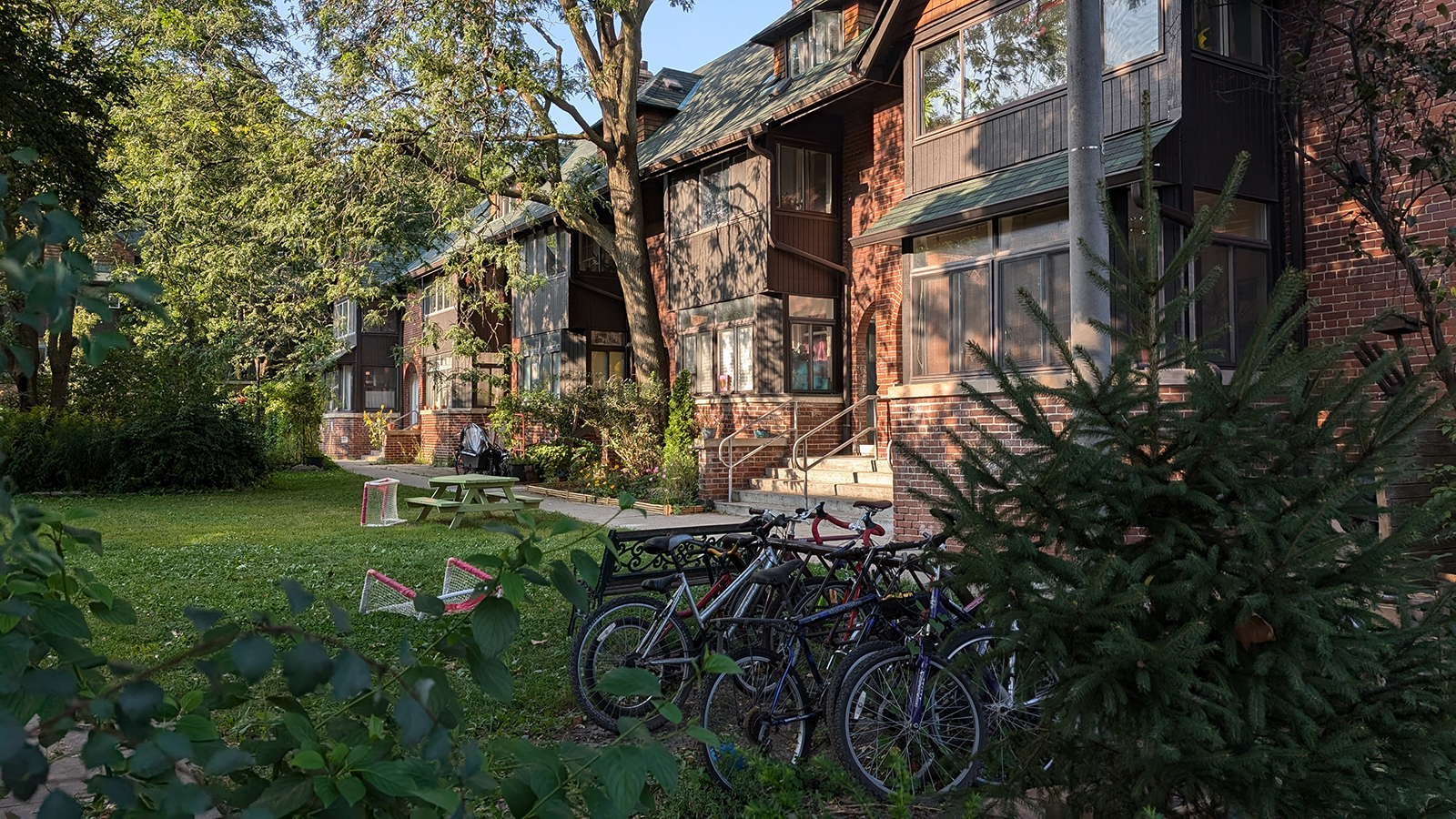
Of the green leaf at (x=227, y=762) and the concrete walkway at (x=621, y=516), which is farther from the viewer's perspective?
the concrete walkway at (x=621, y=516)

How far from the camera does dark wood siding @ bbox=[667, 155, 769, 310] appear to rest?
1750 cm

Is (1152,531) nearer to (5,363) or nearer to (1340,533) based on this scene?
(1340,533)

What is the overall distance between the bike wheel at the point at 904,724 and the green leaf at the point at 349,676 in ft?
9.92

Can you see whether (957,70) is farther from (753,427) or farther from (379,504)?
(379,504)

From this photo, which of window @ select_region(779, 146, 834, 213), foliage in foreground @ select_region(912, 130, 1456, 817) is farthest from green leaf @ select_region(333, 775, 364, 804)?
window @ select_region(779, 146, 834, 213)

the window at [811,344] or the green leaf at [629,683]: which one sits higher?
the window at [811,344]

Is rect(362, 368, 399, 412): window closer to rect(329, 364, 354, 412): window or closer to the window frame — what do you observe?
rect(329, 364, 354, 412): window

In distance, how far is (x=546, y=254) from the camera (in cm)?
2500

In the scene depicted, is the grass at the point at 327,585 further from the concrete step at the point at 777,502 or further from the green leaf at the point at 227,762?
the concrete step at the point at 777,502

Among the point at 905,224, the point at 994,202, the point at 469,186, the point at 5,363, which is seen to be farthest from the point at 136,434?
the point at 5,363

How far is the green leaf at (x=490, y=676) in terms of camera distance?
163 centimetres

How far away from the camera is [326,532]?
12.9 m

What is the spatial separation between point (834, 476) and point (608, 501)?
406cm

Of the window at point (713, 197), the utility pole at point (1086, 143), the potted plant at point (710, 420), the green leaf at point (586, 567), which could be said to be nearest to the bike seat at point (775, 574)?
the utility pole at point (1086, 143)
